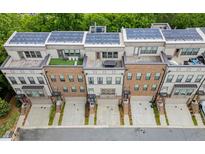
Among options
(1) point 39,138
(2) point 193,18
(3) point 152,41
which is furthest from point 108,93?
(2) point 193,18

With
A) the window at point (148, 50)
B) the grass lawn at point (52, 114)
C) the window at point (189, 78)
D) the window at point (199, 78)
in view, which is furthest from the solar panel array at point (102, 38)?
the grass lawn at point (52, 114)

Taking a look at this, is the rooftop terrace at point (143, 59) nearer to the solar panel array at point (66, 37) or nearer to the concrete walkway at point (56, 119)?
the solar panel array at point (66, 37)

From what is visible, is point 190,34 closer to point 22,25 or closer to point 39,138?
point 39,138

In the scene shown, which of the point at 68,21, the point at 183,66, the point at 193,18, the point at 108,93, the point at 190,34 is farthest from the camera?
the point at 193,18

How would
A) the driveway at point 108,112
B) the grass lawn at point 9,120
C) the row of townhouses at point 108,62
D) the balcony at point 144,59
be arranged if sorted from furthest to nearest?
1. the driveway at point 108,112
2. the grass lawn at point 9,120
3. the balcony at point 144,59
4. the row of townhouses at point 108,62

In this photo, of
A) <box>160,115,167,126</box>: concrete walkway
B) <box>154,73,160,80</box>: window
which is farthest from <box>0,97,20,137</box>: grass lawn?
<box>160,115,167,126</box>: concrete walkway
